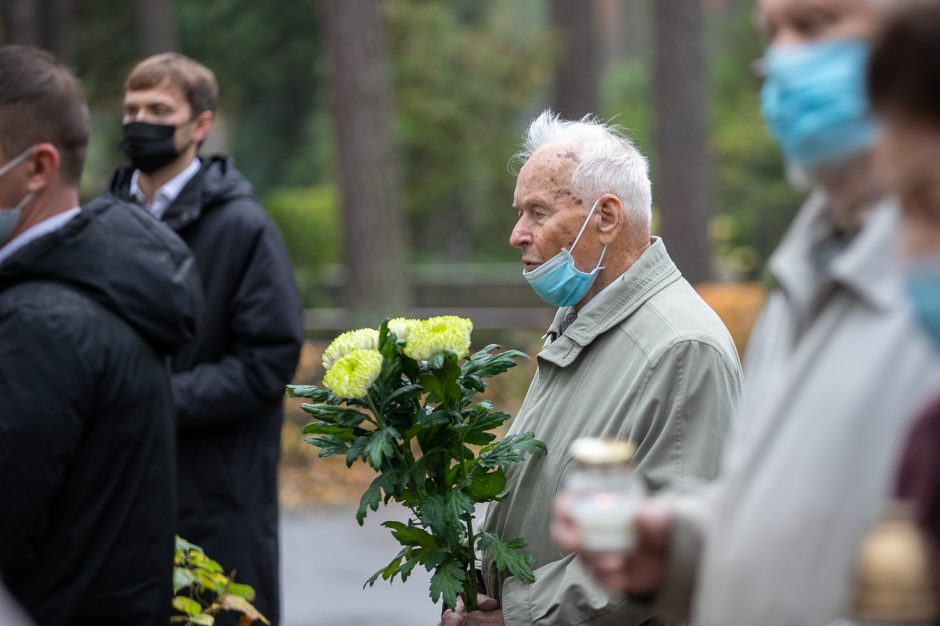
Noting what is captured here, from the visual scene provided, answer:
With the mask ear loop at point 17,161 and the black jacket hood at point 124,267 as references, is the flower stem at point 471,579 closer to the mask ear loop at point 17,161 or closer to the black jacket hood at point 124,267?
the black jacket hood at point 124,267

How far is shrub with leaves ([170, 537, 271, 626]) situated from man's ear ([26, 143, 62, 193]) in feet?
4.23

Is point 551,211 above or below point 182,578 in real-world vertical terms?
above

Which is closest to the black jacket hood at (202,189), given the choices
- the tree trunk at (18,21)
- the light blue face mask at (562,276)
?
the light blue face mask at (562,276)

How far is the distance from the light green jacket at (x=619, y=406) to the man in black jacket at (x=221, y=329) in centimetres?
162

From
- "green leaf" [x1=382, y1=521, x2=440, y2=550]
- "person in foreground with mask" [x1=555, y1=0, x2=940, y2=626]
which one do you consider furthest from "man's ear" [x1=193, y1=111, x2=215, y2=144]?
"person in foreground with mask" [x1=555, y1=0, x2=940, y2=626]

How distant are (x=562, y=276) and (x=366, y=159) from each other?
11279 mm

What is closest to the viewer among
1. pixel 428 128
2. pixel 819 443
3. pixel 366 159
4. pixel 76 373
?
pixel 819 443

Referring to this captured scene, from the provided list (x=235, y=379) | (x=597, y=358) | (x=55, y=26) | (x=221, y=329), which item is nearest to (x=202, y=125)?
(x=221, y=329)

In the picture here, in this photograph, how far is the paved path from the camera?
29.7ft

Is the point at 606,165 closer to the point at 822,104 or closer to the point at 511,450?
the point at 511,450

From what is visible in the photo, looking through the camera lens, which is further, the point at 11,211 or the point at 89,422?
the point at 11,211

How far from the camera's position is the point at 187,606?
4.34 meters

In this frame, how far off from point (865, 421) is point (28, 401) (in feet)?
6.71

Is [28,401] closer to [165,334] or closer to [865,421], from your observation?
[165,334]
